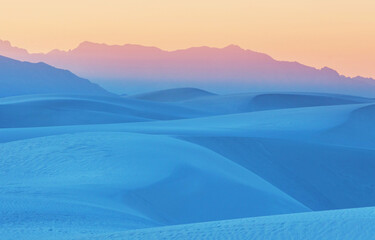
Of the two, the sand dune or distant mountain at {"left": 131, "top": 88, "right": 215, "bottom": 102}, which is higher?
the sand dune

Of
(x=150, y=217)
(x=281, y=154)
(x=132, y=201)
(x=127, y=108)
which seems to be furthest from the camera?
(x=127, y=108)

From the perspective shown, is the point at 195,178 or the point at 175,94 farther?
the point at 175,94

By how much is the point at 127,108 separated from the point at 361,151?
1904 cm

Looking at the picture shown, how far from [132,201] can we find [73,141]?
5347 millimetres

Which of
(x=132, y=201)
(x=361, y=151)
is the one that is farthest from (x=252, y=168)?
(x=132, y=201)

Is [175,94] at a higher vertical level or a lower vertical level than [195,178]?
lower

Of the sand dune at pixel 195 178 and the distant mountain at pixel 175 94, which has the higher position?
the sand dune at pixel 195 178

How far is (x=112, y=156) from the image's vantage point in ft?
40.5

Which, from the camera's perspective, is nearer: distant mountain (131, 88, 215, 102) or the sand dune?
the sand dune

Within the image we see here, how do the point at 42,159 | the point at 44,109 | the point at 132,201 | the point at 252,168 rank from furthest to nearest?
the point at 44,109
the point at 252,168
the point at 42,159
the point at 132,201

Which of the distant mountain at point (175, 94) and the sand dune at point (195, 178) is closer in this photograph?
the sand dune at point (195, 178)

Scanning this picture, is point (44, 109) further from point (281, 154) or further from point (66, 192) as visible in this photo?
point (66, 192)

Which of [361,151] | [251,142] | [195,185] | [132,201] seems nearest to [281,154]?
[251,142]

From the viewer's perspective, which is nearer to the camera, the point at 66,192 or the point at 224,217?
the point at 66,192
